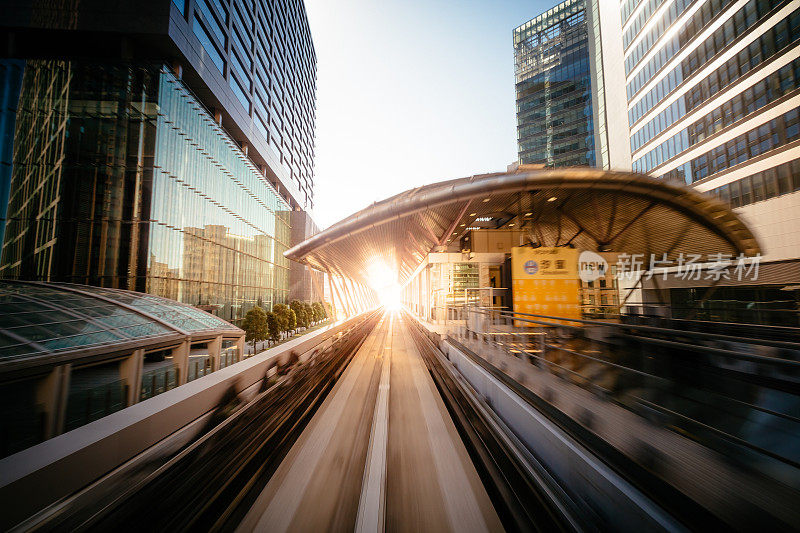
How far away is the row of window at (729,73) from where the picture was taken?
55.8 ft

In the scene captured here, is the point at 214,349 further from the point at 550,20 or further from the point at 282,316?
the point at 550,20

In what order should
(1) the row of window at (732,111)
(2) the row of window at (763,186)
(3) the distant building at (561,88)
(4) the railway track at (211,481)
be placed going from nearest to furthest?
(4) the railway track at (211,481) < (2) the row of window at (763,186) < (1) the row of window at (732,111) < (3) the distant building at (561,88)

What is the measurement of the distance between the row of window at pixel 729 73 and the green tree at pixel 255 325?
36.3 meters

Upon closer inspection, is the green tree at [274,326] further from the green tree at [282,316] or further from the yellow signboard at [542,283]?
the yellow signboard at [542,283]

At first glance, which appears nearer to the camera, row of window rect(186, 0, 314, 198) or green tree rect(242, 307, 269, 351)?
green tree rect(242, 307, 269, 351)

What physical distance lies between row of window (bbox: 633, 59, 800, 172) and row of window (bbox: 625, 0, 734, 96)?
6.75 m

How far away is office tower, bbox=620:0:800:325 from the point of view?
16656 millimetres

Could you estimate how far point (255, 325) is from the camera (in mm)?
20625

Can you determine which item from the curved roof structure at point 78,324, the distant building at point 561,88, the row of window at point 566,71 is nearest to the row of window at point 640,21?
the distant building at point 561,88

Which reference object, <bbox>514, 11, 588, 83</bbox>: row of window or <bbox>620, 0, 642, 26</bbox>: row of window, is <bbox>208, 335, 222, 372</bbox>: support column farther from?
<bbox>514, 11, 588, 83</bbox>: row of window

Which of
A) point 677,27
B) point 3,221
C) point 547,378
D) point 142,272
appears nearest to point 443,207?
point 547,378

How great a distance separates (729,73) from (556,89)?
134ft

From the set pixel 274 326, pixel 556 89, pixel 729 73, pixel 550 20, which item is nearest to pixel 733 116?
pixel 729 73

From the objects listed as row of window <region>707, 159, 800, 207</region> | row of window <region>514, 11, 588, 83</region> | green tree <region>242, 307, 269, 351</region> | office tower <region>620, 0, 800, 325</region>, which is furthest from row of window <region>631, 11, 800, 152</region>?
row of window <region>514, 11, 588, 83</region>
